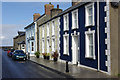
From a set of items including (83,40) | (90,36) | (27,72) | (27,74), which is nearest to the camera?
(27,74)

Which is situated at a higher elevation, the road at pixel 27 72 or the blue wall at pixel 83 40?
the blue wall at pixel 83 40

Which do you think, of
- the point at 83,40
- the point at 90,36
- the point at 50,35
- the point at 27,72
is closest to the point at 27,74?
the point at 27,72

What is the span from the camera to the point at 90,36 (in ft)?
45.8

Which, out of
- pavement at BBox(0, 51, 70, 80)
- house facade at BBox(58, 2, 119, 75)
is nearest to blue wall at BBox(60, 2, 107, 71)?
house facade at BBox(58, 2, 119, 75)

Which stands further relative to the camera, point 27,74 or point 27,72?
point 27,72

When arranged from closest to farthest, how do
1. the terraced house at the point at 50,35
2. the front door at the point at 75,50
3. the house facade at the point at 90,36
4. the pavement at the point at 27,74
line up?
the pavement at the point at 27,74
the house facade at the point at 90,36
the front door at the point at 75,50
the terraced house at the point at 50,35

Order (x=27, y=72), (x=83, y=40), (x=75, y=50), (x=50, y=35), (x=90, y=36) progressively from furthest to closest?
(x=50, y=35)
(x=75, y=50)
(x=83, y=40)
(x=90, y=36)
(x=27, y=72)

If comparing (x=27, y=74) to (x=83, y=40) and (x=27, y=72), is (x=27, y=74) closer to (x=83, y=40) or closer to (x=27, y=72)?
(x=27, y=72)

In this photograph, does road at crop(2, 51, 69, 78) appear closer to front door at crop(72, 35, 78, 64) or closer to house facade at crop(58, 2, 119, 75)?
house facade at crop(58, 2, 119, 75)

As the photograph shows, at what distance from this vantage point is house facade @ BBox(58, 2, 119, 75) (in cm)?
1125

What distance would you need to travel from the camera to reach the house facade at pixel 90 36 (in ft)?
36.9

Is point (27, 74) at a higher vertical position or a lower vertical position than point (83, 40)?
lower

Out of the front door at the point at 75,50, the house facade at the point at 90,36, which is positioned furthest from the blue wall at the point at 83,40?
the front door at the point at 75,50

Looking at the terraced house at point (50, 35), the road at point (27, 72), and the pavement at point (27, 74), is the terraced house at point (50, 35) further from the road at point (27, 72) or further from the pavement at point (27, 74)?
the pavement at point (27, 74)
